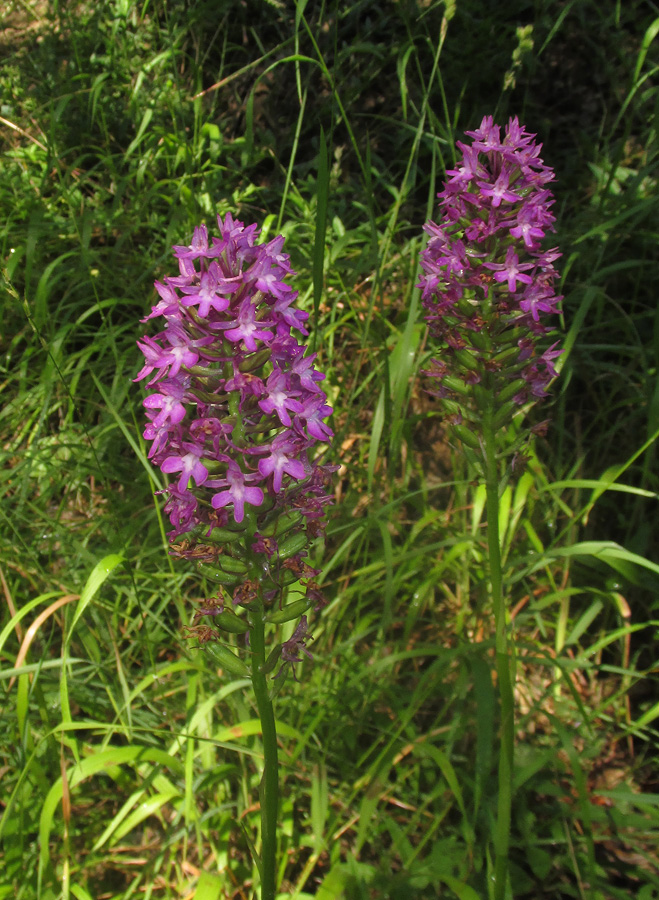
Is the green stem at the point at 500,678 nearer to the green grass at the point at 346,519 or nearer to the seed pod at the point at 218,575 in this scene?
the green grass at the point at 346,519

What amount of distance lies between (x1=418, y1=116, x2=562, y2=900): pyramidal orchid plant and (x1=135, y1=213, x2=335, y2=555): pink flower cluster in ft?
1.81

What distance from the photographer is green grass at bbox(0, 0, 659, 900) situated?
228 cm

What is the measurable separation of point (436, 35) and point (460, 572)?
2760 millimetres

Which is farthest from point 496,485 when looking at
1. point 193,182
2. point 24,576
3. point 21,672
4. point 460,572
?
point 193,182

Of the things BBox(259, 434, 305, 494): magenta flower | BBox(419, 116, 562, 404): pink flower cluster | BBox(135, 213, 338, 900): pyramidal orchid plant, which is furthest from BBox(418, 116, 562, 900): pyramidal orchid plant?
BBox(259, 434, 305, 494): magenta flower

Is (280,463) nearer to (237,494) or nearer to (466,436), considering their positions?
(237,494)

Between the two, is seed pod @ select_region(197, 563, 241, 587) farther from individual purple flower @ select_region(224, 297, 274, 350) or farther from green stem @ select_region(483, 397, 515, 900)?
green stem @ select_region(483, 397, 515, 900)

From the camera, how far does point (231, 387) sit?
1399 mm

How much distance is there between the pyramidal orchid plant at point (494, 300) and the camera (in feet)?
6.08

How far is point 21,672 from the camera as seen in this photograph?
2.09m

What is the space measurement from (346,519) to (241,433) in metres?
1.48

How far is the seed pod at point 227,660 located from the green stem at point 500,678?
26.7 inches

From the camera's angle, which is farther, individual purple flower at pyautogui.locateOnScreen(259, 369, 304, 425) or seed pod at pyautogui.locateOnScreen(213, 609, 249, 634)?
seed pod at pyautogui.locateOnScreen(213, 609, 249, 634)

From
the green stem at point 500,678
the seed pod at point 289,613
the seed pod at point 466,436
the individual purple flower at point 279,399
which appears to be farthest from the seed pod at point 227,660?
the seed pod at point 466,436
